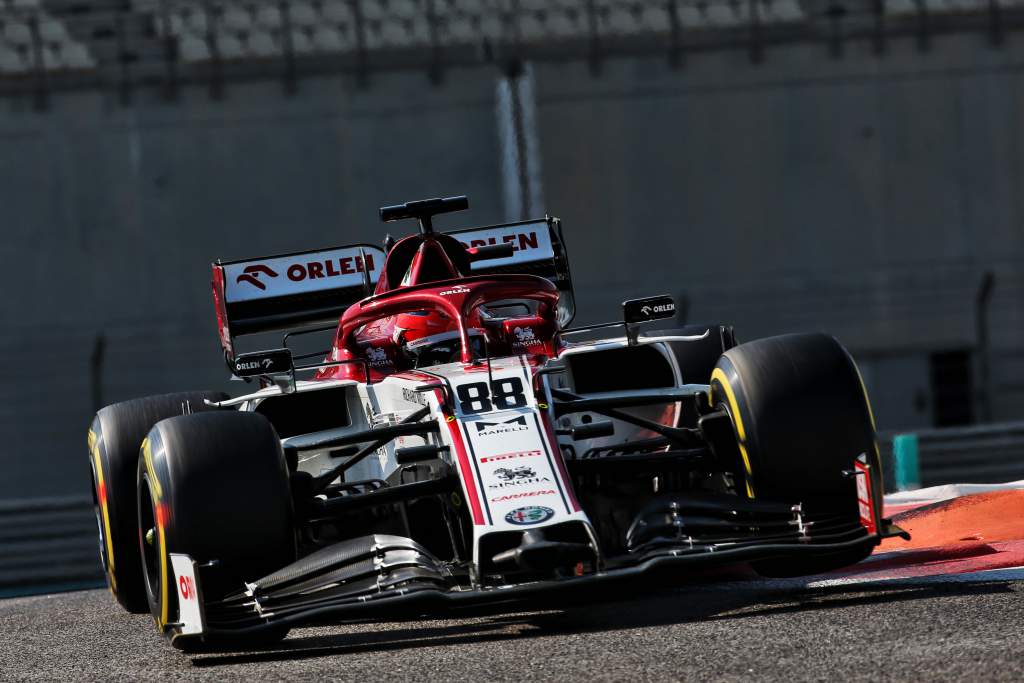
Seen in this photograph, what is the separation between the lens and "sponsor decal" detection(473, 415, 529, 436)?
5.73 metres

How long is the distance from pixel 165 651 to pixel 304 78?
14434 millimetres

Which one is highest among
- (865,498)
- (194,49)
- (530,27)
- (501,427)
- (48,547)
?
(194,49)

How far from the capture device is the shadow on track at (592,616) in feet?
17.6

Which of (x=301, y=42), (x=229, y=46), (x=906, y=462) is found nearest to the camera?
(x=906, y=462)

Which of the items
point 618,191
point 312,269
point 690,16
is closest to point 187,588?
point 312,269

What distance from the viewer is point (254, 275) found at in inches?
328

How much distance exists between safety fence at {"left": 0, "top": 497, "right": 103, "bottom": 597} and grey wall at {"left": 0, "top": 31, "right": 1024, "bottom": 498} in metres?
8.08

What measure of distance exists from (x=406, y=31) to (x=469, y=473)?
15.1 metres

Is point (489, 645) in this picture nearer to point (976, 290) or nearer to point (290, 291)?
point (290, 291)

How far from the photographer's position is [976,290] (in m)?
19.0

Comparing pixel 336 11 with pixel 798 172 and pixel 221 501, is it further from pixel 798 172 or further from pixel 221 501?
pixel 221 501

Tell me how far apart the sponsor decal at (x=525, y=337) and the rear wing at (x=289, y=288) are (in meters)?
1.44

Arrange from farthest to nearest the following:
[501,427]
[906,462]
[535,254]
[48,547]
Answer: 1. [906,462]
2. [48,547]
3. [535,254]
4. [501,427]

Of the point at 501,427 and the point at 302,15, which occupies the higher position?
the point at 302,15
